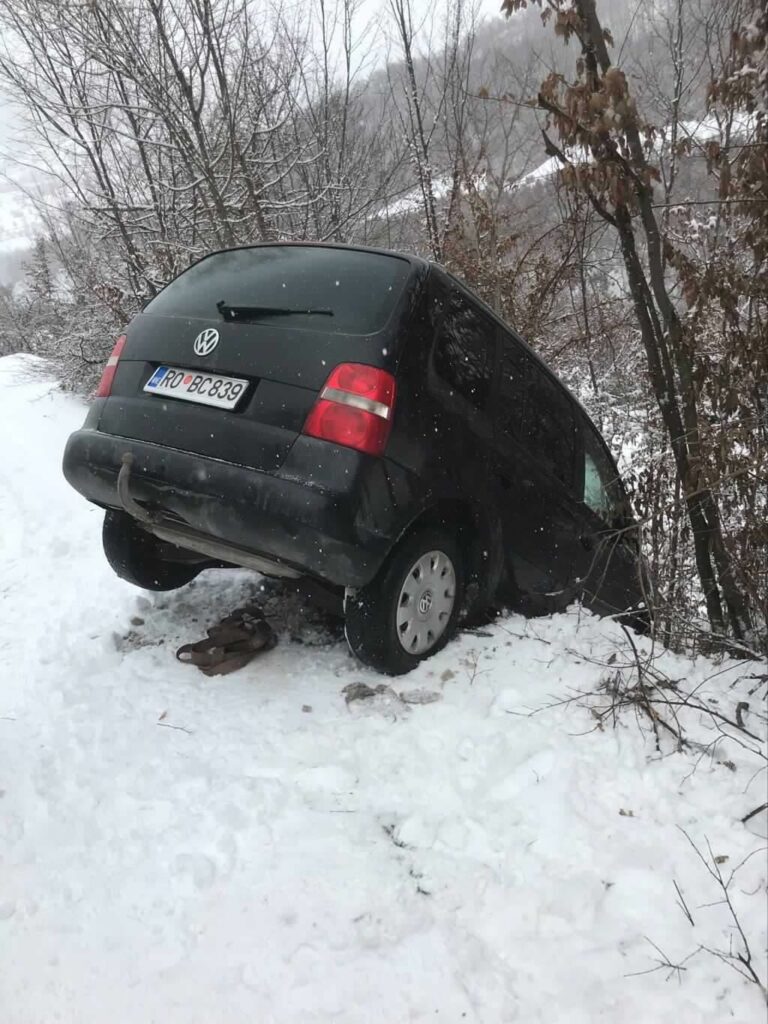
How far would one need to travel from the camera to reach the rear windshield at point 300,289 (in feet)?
8.29

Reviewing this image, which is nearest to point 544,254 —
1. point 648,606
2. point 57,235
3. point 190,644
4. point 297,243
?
point 297,243

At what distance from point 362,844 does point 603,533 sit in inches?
106

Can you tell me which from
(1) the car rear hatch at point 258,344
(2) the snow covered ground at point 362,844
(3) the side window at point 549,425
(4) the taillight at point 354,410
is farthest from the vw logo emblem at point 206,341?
(3) the side window at point 549,425

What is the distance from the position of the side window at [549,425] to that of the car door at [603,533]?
0.71ft

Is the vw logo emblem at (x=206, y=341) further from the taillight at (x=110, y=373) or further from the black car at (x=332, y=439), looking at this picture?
the taillight at (x=110, y=373)

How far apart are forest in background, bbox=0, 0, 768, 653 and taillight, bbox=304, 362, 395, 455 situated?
4.93 feet

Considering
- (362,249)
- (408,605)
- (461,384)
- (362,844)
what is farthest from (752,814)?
(362,249)

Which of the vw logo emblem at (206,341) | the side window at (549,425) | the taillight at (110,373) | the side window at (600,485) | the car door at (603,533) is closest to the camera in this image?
the vw logo emblem at (206,341)

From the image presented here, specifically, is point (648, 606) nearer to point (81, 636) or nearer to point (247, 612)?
point (247, 612)

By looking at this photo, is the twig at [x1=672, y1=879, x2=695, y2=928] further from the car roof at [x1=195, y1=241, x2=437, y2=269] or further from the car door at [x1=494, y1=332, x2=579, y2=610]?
the car roof at [x1=195, y1=241, x2=437, y2=269]

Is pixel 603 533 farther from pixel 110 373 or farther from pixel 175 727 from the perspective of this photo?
pixel 110 373

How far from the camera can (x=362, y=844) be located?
195cm

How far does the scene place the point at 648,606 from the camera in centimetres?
285

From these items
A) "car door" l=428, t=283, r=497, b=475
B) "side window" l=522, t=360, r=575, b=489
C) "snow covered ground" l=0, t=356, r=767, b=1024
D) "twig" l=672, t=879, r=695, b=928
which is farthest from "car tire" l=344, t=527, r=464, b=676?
"twig" l=672, t=879, r=695, b=928
